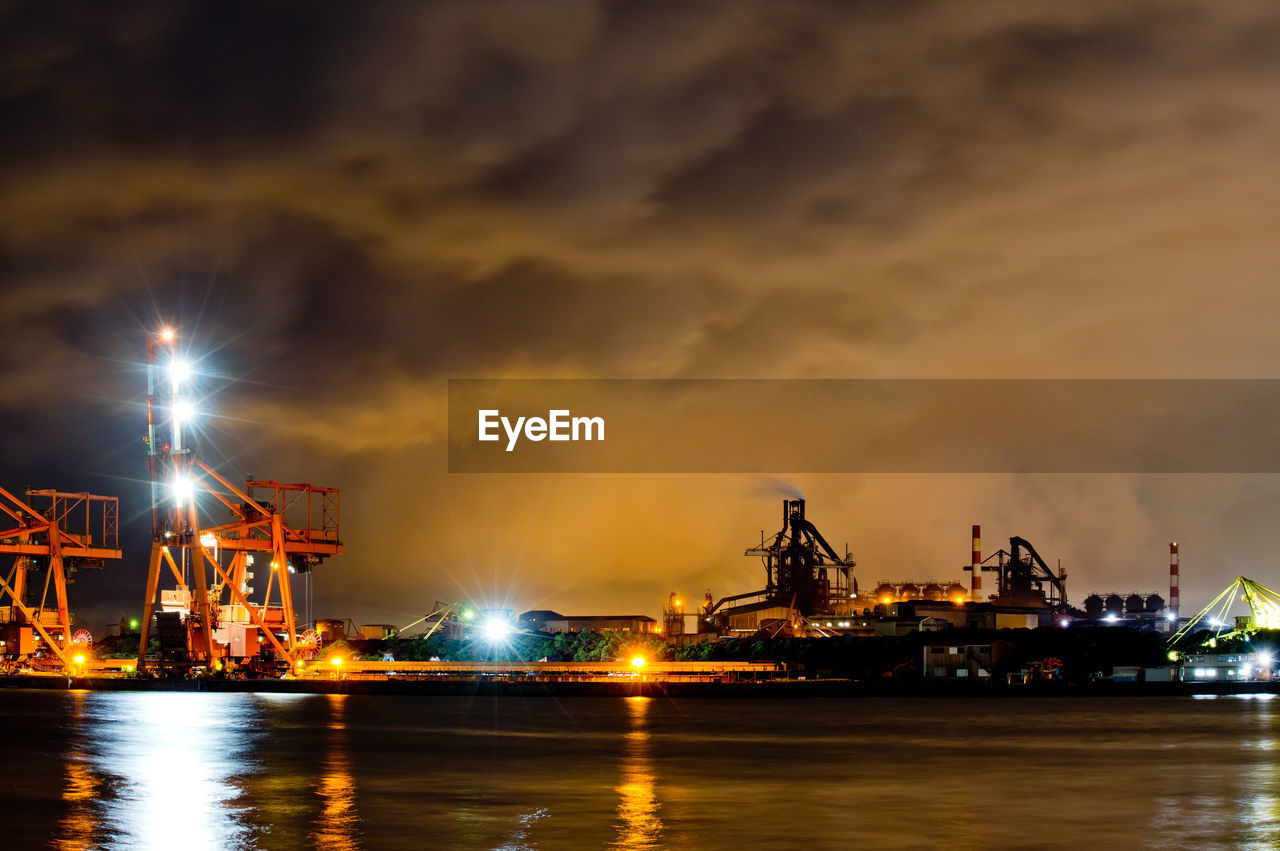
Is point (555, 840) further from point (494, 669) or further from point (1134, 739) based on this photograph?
point (494, 669)

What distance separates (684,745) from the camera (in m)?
42.6

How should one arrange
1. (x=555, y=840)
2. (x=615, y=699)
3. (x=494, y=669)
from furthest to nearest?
(x=494, y=669) → (x=615, y=699) → (x=555, y=840)

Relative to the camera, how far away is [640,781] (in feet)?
103

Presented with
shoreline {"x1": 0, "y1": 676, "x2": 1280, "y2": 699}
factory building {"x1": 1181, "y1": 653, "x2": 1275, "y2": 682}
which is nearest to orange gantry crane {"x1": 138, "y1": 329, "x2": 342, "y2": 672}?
shoreline {"x1": 0, "y1": 676, "x2": 1280, "y2": 699}

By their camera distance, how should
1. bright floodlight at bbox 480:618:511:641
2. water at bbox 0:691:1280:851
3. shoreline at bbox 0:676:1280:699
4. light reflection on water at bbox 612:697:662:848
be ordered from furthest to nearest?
1. bright floodlight at bbox 480:618:511:641
2. shoreline at bbox 0:676:1280:699
3. water at bbox 0:691:1280:851
4. light reflection on water at bbox 612:697:662:848

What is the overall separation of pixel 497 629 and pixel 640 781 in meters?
92.4

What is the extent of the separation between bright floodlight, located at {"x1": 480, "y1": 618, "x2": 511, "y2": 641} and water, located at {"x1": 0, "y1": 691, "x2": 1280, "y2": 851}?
6046 cm

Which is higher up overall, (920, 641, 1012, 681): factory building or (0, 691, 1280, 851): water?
(0, 691, 1280, 851): water

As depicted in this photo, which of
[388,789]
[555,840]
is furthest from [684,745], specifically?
[555,840]

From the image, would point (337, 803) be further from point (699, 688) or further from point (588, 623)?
point (588, 623)

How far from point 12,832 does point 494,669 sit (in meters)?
81.3

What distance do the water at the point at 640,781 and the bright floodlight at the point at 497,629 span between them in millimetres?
60456

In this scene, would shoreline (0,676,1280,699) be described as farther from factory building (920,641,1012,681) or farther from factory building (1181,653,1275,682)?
factory building (1181,653,1275,682)

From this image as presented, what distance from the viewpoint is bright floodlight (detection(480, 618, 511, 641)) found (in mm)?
121812
